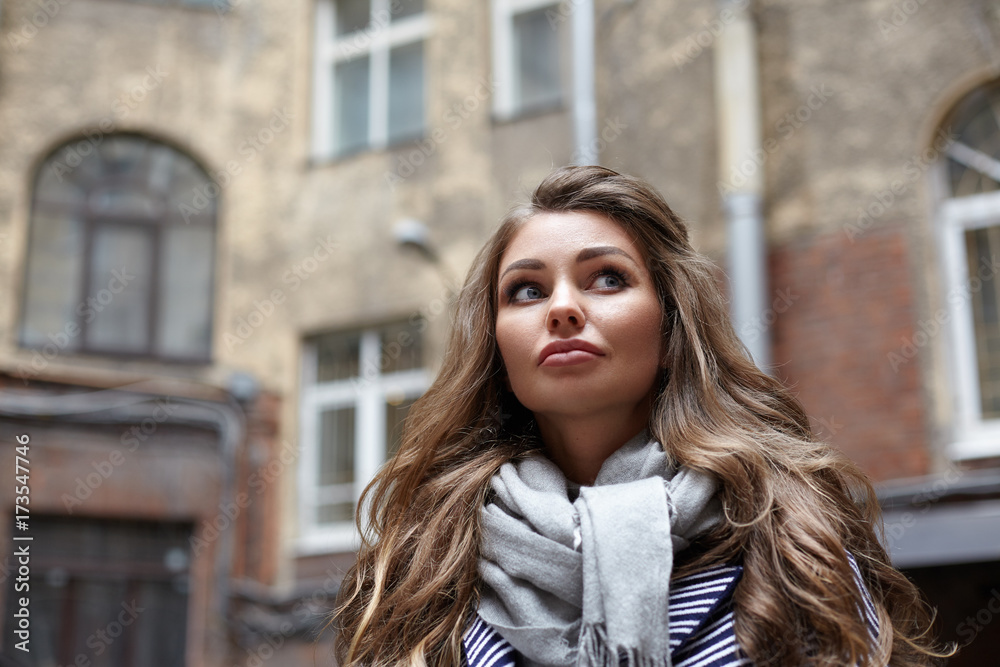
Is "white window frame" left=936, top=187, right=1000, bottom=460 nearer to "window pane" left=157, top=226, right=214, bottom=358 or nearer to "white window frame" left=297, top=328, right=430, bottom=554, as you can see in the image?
"white window frame" left=297, top=328, right=430, bottom=554

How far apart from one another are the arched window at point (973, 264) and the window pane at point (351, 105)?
643 centimetres

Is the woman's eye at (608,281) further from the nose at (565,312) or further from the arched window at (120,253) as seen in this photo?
the arched window at (120,253)

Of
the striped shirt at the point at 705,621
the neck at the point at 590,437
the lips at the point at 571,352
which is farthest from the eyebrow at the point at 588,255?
the striped shirt at the point at 705,621

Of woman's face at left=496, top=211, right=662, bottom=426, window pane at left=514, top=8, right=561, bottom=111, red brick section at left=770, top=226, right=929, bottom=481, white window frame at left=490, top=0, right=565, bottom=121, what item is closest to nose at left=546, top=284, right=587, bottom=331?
woman's face at left=496, top=211, right=662, bottom=426

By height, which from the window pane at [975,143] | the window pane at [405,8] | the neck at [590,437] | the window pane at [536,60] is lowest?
the neck at [590,437]

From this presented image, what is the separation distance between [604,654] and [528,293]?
2.27 feet

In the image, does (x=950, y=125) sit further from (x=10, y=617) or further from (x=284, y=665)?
(x=10, y=617)

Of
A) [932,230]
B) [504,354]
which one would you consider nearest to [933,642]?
[504,354]

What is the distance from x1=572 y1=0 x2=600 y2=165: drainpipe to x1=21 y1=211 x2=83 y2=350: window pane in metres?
5.74

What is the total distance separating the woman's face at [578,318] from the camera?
6.79 feet

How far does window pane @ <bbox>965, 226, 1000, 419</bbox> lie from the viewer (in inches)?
302

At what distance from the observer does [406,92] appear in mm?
12461

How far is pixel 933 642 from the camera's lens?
2205mm

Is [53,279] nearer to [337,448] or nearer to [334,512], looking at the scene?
[337,448]
